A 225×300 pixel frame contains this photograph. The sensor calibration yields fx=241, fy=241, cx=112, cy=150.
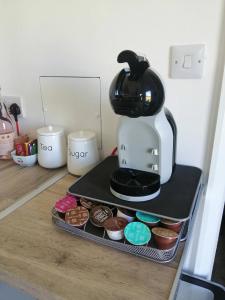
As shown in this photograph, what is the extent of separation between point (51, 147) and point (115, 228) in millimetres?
462

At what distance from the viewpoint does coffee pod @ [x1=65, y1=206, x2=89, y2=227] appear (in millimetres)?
576

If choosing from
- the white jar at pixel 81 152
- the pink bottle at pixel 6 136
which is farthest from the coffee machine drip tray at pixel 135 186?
the pink bottle at pixel 6 136

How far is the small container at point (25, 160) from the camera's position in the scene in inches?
37.2

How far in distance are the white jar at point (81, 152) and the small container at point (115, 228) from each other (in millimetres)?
314

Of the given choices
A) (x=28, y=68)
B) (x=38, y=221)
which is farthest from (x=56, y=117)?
(x=38, y=221)

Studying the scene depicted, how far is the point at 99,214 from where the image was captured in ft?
1.96

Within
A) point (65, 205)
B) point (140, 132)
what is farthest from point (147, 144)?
point (65, 205)

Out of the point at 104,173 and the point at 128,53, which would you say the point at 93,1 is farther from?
the point at 104,173

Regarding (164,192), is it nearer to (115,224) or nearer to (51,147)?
(115,224)

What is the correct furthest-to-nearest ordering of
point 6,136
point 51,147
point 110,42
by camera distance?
point 6,136, point 51,147, point 110,42

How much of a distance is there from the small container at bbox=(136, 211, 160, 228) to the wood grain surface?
0.40 m

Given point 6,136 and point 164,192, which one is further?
point 6,136

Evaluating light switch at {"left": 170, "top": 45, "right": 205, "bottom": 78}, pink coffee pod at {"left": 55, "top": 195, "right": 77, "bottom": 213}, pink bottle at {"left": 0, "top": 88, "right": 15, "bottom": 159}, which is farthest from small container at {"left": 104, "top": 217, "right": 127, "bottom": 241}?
pink bottle at {"left": 0, "top": 88, "right": 15, "bottom": 159}

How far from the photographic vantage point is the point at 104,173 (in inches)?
29.6
